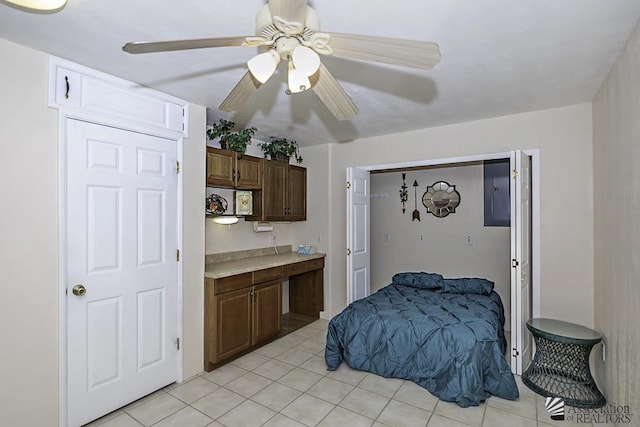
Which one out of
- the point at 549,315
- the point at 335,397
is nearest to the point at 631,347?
the point at 549,315

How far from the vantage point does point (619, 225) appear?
7.00 feet

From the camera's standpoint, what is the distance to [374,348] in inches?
118

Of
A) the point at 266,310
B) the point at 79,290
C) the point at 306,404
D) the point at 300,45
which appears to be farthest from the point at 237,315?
the point at 300,45

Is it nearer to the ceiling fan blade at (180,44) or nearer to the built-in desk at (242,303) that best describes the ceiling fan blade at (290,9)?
the ceiling fan blade at (180,44)

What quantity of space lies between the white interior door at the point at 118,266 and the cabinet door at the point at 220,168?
0.52 meters

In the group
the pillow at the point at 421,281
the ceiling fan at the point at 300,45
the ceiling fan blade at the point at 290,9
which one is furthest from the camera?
the pillow at the point at 421,281

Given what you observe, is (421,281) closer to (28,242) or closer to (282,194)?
(282,194)

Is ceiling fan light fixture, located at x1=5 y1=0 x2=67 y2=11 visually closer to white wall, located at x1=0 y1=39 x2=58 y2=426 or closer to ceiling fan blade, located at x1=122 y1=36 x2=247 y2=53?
ceiling fan blade, located at x1=122 y1=36 x2=247 y2=53

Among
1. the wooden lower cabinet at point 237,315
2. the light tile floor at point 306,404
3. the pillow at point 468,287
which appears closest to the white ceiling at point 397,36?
the wooden lower cabinet at point 237,315

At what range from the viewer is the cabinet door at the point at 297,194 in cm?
447

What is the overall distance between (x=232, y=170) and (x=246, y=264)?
1.06 m

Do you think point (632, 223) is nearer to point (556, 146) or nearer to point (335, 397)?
point (556, 146)

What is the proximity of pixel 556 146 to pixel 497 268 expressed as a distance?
72.8 inches

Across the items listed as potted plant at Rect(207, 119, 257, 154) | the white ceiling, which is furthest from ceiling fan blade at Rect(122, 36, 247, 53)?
A: potted plant at Rect(207, 119, 257, 154)
